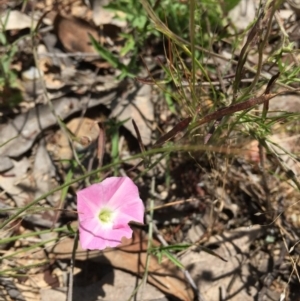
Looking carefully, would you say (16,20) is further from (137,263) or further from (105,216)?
(137,263)

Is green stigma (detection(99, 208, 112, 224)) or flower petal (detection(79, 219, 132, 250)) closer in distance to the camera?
flower petal (detection(79, 219, 132, 250))

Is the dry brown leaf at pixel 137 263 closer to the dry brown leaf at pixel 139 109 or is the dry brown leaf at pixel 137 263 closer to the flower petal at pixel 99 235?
the flower petal at pixel 99 235

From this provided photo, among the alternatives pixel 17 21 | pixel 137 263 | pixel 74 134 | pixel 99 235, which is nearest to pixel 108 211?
pixel 99 235

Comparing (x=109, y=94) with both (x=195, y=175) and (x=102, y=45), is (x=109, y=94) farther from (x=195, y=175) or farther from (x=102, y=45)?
(x=195, y=175)

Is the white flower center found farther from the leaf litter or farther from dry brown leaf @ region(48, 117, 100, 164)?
dry brown leaf @ region(48, 117, 100, 164)

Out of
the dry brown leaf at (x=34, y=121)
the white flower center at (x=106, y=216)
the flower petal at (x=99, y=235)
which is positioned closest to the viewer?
the flower petal at (x=99, y=235)

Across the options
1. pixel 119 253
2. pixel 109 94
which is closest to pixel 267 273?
pixel 119 253

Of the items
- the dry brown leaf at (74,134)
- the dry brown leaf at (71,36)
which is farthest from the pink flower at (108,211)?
the dry brown leaf at (71,36)

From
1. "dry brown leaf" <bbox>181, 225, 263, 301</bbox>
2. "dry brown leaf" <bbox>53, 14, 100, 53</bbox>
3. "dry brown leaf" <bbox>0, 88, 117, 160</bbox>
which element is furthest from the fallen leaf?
"dry brown leaf" <bbox>181, 225, 263, 301</bbox>
